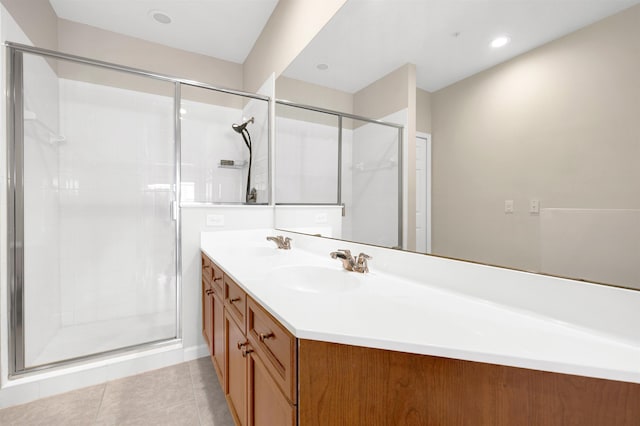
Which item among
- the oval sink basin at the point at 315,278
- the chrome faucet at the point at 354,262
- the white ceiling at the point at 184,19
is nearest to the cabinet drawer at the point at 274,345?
the oval sink basin at the point at 315,278

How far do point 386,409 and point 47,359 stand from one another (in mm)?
2238

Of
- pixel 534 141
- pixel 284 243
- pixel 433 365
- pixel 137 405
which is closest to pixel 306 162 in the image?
pixel 284 243

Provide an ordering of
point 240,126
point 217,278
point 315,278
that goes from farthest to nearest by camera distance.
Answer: point 240,126 → point 217,278 → point 315,278

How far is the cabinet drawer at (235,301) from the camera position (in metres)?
1.02

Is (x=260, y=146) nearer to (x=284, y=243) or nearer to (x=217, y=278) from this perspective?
(x=284, y=243)

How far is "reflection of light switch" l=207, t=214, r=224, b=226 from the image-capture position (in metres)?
2.06

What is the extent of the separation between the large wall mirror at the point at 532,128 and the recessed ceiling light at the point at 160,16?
222 cm

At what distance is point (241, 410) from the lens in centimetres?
108

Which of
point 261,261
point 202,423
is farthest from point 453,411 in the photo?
point 202,423

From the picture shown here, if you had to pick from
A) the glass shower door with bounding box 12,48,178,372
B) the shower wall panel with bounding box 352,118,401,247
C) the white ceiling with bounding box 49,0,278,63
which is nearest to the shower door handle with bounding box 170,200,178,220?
the glass shower door with bounding box 12,48,178,372

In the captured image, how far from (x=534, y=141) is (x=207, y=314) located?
1880mm

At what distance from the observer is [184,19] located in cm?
238

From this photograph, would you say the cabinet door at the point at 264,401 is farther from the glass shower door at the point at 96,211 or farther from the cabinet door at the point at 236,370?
the glass shower door at the point at 96,211

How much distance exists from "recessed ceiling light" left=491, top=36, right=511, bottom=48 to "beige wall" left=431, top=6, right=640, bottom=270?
0.19 ft
